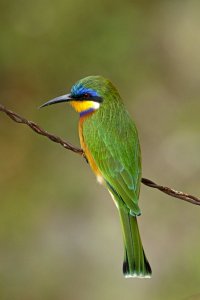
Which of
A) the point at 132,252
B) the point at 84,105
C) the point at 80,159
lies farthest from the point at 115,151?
the point at 80,159

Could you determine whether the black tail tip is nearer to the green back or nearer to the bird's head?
the green back

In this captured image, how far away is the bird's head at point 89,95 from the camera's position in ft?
11.3

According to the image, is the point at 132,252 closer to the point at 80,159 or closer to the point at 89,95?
the point at 89,95

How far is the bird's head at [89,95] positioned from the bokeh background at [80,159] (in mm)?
2365

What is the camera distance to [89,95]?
3457mm

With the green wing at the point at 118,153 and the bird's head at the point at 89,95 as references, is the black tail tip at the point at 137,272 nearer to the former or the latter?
the green wing at the point at 118,153

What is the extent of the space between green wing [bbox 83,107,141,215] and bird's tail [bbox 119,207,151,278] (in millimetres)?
62

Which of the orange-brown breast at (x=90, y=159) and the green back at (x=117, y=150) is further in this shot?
the orange-brown breast at (x=90, y=159)

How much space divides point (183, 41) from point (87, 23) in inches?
46.4

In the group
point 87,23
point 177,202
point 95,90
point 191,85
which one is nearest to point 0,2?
point 87,23

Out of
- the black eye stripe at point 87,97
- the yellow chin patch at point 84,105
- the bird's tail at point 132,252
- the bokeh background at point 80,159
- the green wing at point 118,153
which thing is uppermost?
the bokeh background at point 80,159

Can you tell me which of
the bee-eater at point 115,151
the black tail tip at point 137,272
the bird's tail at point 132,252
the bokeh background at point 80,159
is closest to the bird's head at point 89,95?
the bee-eater at point 115,151

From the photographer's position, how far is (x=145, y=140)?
7.41 metres

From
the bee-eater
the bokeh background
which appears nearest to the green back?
the bee-eater
